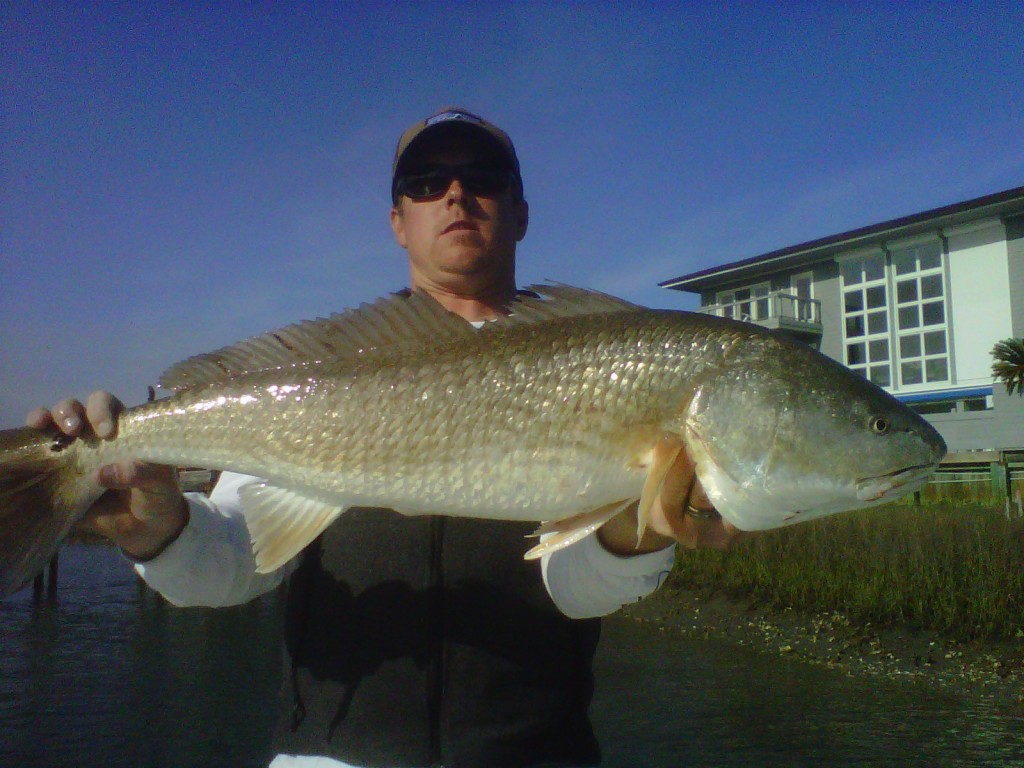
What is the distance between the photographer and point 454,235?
3777mm

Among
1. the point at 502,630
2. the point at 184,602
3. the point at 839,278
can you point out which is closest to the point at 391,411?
the point at 502,630

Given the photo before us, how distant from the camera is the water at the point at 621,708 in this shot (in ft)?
26.1

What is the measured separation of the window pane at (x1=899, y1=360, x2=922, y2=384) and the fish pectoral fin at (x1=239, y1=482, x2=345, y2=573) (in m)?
28.8

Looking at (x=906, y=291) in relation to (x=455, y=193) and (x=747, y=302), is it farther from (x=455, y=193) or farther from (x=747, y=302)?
(x=455, y=193)

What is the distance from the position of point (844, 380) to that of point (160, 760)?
877cm

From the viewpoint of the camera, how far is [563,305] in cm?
310

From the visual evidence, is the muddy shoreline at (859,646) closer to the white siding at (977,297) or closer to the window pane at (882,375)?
the white siding at (977,297)

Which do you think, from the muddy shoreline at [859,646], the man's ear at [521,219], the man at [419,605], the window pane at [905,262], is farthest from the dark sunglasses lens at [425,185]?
the window pane at [905,262]

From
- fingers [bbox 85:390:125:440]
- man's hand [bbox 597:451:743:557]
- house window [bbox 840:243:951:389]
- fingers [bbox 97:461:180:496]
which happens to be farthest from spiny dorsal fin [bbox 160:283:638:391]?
house window [bbox 840:243:951:389]

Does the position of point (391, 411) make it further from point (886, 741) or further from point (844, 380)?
point (886, 741)

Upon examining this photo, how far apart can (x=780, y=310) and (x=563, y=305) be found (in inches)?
1074

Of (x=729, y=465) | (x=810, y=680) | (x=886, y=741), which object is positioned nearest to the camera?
(x=729, y=465)

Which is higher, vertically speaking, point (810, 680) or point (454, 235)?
point (454, 235)

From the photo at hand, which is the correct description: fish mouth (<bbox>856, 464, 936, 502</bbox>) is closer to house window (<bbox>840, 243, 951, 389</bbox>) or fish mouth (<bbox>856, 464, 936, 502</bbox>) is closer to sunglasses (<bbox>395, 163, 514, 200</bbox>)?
sunglasses (<bbox>395, 163, 514, 200</bbox>)
